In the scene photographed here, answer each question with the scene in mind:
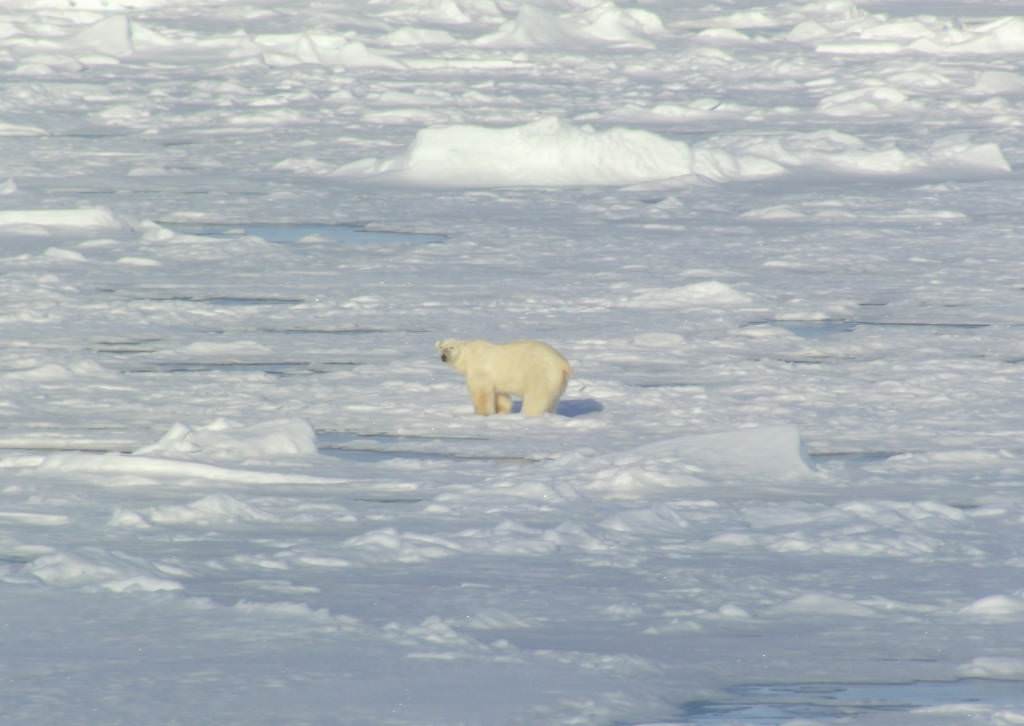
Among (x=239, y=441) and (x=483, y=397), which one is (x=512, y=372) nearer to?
(x=483, y=397)

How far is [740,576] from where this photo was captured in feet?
14.8

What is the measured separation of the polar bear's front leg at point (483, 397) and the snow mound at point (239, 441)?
2.47 feet

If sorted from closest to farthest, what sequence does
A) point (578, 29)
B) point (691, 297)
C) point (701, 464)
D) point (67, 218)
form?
point (701, 464)
point (691, 297)
point (67, 218)
point (578, 29)

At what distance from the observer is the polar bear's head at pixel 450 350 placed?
22.0ft

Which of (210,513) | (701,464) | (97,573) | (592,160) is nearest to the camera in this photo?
(97,573)

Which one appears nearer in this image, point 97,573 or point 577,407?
point 97,573

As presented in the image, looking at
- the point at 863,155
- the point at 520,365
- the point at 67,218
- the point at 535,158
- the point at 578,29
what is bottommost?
the point at 520,365

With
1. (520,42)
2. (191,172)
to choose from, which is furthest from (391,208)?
(520,42)

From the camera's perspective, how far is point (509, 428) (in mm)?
6527

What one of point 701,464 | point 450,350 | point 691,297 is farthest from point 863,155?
point 701,464

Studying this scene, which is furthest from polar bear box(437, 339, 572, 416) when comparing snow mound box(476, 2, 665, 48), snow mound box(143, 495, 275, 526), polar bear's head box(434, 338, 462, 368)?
snow mound box(476, 2, 665, 48)

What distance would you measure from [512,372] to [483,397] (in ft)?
0.45

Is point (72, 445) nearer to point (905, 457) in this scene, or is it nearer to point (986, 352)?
point (905, 457)

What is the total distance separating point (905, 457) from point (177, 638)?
2852mm
